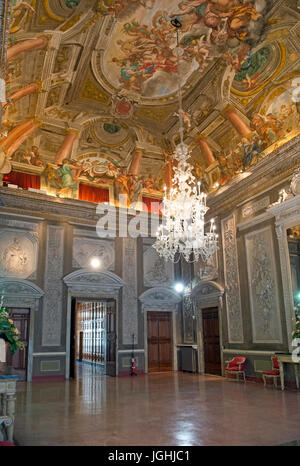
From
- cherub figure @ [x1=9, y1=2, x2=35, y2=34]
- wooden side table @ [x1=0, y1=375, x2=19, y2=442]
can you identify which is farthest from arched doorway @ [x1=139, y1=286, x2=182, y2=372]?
cherub figure @ [x1=9, y1=2, x2=35, y2=34]

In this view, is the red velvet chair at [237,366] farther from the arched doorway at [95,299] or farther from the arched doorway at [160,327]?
the arched doorway at [95,299]

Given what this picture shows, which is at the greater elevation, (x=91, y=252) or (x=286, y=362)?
(x=91, y=252)

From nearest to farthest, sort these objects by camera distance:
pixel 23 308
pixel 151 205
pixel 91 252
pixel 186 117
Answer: pixel 23 308 → pixel 186 117 → pixel 91 252 → pixel 151 205

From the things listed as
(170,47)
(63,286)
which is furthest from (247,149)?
(63,286)

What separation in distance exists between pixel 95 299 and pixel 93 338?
5066 mm

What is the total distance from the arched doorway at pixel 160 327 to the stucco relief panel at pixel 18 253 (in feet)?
13.8

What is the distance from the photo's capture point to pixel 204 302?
516 inches

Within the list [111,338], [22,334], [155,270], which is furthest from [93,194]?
[22,334]

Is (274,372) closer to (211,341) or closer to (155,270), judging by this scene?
(211,341)

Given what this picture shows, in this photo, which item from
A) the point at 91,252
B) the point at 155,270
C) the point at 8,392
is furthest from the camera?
the point at 155,270

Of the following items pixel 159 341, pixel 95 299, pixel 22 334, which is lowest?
pixel 159 341

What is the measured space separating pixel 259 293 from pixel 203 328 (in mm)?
3368

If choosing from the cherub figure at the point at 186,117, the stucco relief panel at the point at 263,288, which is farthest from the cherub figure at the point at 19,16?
the stucco relief panel at the point at 263,288
